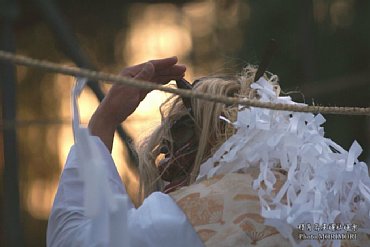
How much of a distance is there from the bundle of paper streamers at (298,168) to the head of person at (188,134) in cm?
4

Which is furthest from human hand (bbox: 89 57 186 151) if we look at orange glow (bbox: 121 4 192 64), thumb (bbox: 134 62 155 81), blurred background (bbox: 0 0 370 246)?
orange glow (bbox: 121 4 192 64)

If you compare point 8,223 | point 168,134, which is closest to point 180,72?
point 168,134

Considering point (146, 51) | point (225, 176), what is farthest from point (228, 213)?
point (146, 51)

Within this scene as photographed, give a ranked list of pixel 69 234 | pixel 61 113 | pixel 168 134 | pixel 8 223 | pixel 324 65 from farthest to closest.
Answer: pixel 324 65 → pixel 61 113 → pixel 8 223 → pixel 168 134 → pixel 69 234

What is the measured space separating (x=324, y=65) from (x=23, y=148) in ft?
4.26

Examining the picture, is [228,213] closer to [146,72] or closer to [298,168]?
[298,168]

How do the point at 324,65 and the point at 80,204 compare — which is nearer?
the point at 80,204

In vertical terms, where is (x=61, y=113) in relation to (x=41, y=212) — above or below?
above

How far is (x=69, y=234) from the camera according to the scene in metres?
1.12

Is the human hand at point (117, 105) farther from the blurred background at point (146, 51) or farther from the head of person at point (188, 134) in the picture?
the blurred background at point (146, 51)

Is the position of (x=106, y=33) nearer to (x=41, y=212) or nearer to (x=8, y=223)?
(x=41, y=212)

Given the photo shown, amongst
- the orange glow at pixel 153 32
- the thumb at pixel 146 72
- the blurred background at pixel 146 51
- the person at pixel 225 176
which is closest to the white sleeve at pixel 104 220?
the person at pixel 225 176

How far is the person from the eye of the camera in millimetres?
1108

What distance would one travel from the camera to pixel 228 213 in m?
1.12
